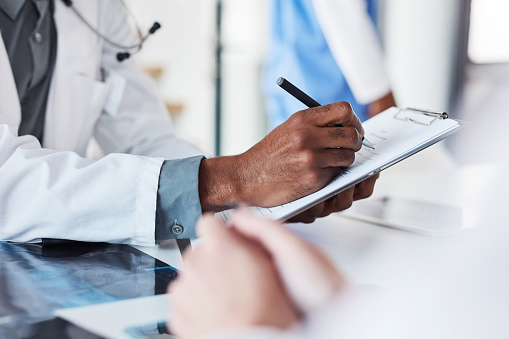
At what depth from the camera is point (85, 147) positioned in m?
1.10

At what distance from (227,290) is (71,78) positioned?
0.76 m

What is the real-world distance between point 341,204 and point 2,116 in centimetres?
48

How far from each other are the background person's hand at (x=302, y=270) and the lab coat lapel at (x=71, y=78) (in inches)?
28.9

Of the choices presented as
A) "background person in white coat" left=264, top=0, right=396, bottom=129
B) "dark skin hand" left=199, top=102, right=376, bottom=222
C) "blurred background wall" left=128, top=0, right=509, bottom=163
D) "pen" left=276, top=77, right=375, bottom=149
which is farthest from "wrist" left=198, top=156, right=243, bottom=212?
"blurred background wall" left=128, top=0, right=509, bottom=163

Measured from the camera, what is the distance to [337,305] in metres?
0.32

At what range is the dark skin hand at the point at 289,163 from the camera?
655 mm

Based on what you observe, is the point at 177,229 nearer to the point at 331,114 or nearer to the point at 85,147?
the point at 331,114

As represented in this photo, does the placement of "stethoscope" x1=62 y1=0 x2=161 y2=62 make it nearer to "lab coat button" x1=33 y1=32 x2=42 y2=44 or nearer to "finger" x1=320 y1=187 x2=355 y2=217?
"lab coat button" x1=33 y1=32 x2=42 y2=44

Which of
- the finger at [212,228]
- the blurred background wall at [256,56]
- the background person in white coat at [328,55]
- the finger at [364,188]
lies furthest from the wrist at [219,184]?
the blurred background wall at [256,56]

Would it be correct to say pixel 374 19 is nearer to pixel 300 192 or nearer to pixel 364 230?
pixel 364 230

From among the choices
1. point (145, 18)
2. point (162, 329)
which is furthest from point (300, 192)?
point (145, 18)

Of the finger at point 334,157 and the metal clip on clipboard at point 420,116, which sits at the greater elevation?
the metal clip on clipboard at point 420,116

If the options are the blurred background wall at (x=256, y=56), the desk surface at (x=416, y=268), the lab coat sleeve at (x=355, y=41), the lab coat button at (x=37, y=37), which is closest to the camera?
the desk surface at (x=416, y=268)

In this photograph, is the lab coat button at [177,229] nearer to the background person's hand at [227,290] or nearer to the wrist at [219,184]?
the wrist at [219,184]
